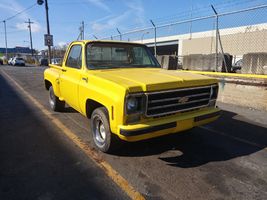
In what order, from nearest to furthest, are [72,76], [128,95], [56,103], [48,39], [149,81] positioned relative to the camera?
1. [128,95]
2. [149,81]
3. [72,76]
4. [56,103]
5. [48,39]

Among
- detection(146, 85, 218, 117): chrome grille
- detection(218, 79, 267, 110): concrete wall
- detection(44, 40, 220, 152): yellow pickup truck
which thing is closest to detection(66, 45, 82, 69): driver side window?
detection(44, 40, 220, 152): yellow pickup truck

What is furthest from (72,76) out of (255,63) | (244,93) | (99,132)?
(255,63)

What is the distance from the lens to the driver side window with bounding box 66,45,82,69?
496 centimetres

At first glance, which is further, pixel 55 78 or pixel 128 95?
pixel 55 78

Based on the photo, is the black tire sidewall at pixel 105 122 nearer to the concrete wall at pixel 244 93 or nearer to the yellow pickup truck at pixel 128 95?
the yellow pickup truck at pixel 128 95

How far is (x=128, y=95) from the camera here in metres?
3.39

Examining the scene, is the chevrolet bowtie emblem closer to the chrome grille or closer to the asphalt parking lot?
the chrome grille

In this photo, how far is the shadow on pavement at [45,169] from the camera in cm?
309

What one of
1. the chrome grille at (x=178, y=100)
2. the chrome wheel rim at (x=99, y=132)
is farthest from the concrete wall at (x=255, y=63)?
the chrome wheel rim at (x=99, y=132)

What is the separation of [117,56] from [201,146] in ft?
8.13

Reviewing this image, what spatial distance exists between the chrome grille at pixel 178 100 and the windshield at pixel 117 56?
1.56m

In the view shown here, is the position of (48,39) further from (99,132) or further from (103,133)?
(103,133)

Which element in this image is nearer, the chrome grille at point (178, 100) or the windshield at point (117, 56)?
the chrome grille at point (178, 100)

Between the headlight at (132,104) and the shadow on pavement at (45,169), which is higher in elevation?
the headlight at (132,104)
